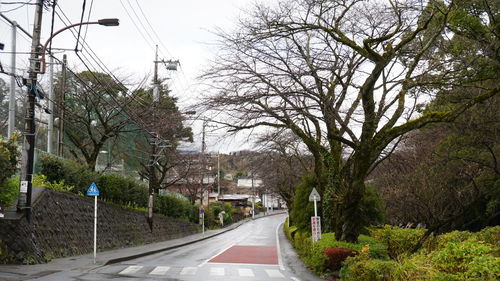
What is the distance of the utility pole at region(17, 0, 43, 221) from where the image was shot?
15.6m

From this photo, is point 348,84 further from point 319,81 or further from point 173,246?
point 173,246

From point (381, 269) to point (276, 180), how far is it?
3999 centimetres

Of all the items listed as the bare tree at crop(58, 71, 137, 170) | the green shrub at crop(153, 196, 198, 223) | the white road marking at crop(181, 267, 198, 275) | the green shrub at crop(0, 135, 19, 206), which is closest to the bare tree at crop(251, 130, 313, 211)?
the green shrub at crop(153, 196, 198, 223)

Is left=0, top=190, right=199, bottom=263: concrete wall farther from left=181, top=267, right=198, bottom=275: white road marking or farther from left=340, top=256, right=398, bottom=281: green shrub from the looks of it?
left=340, top=256, right=398, bottom=281: green shrub

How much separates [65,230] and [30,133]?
5.36 meters

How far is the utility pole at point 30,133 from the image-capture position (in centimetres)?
1564

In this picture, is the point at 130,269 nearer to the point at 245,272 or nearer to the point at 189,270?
the point at 189,270

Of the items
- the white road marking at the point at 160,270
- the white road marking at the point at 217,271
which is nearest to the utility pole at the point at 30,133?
the white road marking at the point at 160,270

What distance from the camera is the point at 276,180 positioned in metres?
49.8

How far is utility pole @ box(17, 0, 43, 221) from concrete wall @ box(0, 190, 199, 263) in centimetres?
80

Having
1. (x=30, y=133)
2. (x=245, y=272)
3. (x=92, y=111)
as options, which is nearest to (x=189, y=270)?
(x=245, y=272)

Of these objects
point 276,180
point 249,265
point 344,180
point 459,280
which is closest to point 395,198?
point 344,180

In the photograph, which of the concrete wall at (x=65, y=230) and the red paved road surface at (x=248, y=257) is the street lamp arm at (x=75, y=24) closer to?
the concrete wall at (x=65, y=230)

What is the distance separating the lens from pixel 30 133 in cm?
1580
